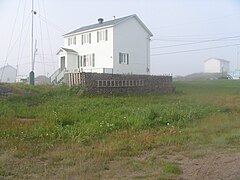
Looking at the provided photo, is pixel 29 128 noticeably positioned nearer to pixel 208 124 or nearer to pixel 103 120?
pixel 103 120

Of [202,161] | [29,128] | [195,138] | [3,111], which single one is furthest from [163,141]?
[3,111]

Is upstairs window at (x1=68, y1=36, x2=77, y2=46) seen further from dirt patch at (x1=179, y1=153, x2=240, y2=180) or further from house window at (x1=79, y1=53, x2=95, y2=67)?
dirt patch at (x1=179, y1=153, x2=240, y2=180)

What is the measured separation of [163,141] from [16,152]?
13.6 feet

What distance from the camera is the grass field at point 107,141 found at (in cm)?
655

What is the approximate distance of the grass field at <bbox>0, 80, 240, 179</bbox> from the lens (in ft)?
21.5

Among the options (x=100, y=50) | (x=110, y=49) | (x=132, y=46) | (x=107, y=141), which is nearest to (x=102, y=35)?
(x=100, y=50)

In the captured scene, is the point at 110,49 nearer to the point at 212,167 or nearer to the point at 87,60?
the point at 87,60

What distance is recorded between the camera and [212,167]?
6.83m

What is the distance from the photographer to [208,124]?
12703 mm

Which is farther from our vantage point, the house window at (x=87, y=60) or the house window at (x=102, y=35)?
the house window at (x=87, y=60)

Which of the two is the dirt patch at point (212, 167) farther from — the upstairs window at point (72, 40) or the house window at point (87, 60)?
the upstairs window at point (72, 40)

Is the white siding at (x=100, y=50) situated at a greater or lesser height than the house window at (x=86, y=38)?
lesser

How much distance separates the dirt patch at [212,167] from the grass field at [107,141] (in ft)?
0.74

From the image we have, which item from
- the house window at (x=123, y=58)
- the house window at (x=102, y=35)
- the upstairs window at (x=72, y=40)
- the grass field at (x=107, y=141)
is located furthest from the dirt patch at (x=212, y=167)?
the upstairs window at (x=72, y=40)
